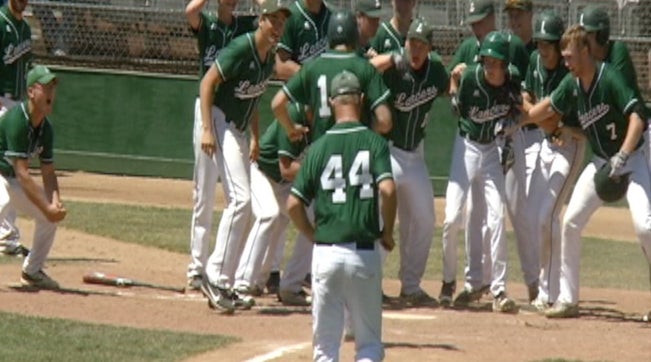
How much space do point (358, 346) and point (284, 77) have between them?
12.6ft

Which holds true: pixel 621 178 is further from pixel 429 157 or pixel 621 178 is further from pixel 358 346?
pixel 429 157

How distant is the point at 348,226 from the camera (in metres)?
7.68

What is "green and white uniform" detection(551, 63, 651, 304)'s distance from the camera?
1059cm

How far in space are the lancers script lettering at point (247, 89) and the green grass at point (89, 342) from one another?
190cm

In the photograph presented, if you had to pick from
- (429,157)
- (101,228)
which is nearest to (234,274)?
(101,228)

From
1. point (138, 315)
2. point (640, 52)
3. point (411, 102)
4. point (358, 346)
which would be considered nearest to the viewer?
point (358, 346)

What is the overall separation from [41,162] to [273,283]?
6.66 feet

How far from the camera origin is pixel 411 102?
37.0ft

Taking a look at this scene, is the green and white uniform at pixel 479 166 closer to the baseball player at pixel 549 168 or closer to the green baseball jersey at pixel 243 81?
the baseball player at pixel 549 168

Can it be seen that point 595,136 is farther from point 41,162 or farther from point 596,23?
point 41,162

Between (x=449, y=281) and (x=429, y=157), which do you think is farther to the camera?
(x=429, y=157)

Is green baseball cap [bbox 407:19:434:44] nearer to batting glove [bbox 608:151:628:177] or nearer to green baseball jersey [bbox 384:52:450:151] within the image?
green baseball jersey [bbox 384:52:450:151]

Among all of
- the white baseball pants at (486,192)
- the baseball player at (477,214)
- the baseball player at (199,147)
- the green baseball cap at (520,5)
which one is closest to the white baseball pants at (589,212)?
the white baseball pants at (486,192)

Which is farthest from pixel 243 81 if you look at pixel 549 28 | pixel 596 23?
pixel 596 23
